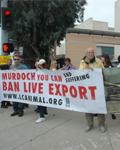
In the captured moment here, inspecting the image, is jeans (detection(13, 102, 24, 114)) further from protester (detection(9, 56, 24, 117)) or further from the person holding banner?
the person holding banner

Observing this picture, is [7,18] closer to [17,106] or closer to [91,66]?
[17,106]

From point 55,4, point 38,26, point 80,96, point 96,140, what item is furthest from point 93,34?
point 96,140

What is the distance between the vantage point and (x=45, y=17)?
14.3m

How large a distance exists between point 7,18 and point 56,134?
527cm

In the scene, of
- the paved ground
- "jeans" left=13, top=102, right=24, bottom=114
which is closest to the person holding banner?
the paved ground

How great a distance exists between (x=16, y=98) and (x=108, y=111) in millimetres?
2796

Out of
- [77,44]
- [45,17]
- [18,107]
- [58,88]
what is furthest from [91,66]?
[45,17]

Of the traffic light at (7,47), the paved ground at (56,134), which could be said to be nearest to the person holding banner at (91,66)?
the paved ground at (56,134)

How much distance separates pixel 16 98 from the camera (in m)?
5.01

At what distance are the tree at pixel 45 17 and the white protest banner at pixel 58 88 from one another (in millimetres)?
9906

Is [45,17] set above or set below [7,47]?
above

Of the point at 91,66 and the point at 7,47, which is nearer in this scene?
the point at 91,66

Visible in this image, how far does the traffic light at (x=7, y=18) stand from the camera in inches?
264

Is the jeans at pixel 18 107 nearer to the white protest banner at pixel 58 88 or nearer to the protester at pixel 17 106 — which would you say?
the protester at pixel 17 106
